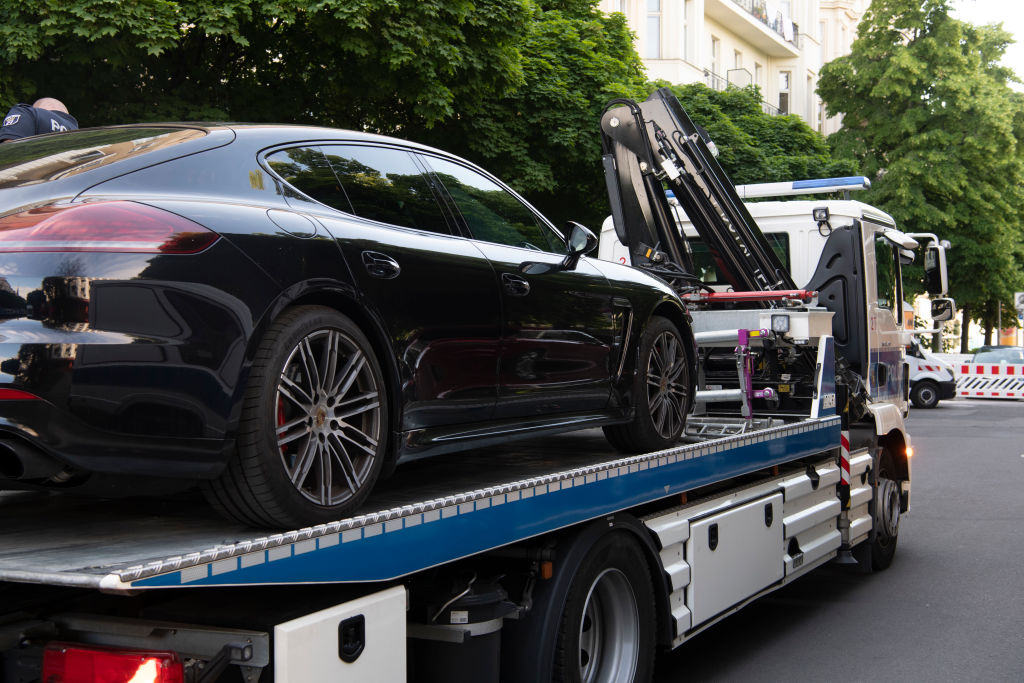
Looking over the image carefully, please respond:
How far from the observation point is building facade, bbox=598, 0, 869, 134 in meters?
31.1

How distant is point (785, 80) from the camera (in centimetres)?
4325

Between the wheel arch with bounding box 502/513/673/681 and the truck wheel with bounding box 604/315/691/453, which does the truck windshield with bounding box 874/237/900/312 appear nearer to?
the truck wheel with bounding box 604/315/691/453

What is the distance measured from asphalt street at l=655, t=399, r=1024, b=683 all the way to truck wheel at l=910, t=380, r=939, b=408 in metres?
15.9

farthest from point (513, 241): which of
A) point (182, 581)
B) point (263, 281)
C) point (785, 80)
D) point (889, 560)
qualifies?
point (785, 80)

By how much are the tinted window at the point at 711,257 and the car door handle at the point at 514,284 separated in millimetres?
3905

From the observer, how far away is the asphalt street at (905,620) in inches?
227

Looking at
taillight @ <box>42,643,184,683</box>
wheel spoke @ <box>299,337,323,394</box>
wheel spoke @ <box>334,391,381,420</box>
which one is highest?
wheel spoke @ <box>299,337,323,394</box>

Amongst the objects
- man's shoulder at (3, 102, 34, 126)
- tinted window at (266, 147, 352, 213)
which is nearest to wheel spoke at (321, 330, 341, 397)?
tinted window at (266, 147, 352, 213)

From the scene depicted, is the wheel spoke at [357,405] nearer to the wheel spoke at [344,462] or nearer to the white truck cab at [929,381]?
the wheel spoke at [344,462]

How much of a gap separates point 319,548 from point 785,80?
4320 cm

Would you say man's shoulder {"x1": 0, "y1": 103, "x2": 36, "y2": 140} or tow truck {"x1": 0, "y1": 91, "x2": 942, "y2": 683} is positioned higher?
man's shoulder {"x1": 0, "y1": 103, "x2": 36, "y2": 140}

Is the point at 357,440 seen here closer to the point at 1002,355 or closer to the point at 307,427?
the point at 307,427

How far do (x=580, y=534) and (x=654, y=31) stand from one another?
29.1m

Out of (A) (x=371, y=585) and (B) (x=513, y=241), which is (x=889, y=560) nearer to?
(B) (x=513, y=241)
